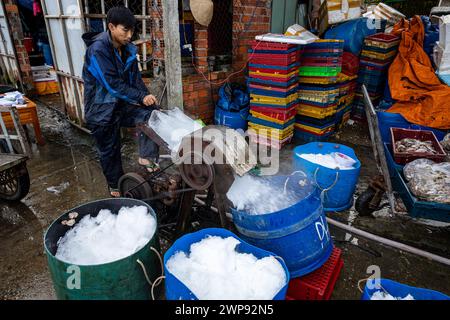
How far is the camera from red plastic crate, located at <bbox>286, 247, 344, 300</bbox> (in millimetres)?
2479

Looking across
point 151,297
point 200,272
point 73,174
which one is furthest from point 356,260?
point 73,174

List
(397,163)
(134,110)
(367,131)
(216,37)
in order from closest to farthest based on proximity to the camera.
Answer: (134,110), (397,163), (367,131), (216,37)

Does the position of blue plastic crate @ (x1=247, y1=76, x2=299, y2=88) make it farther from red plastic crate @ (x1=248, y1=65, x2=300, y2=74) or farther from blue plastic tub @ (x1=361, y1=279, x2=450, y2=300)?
blue plastic tub @ (x1=361, y1=279, x2=450, y2=300)

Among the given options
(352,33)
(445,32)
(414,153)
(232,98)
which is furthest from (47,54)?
(445,32)

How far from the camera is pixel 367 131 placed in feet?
22.0

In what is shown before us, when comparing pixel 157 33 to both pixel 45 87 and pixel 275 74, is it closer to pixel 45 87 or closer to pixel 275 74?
pixel 275 74

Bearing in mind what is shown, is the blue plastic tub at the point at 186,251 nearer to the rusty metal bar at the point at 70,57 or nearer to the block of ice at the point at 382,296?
the block of ice at the point at 382,296

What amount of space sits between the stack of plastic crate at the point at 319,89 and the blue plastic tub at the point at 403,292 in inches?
156

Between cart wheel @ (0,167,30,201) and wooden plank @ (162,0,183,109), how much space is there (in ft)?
7.72

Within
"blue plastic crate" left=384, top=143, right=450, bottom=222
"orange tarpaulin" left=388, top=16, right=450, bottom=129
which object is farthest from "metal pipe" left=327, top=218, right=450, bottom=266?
"orange tarpaulin" left=388, top=16, right=450, bottom=129

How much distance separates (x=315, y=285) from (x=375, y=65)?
5.80m
